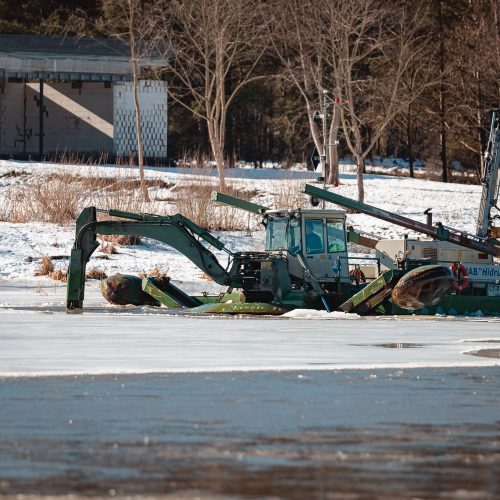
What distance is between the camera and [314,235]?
28984 mm

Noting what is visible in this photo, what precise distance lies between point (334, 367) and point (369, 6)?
41.4 meters

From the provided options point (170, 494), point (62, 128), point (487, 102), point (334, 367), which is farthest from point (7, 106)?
point (170, 494)

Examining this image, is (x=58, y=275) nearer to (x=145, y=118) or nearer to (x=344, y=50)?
(x=344, y=50)

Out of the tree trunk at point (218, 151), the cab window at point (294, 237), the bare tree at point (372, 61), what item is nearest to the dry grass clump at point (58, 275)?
the cab window at point (294, 237)

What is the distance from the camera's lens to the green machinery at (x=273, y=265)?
28.3 metres

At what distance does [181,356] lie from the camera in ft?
61.5

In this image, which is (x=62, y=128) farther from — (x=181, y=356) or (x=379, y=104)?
(x=181, y=356)

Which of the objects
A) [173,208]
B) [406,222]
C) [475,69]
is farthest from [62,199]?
[475,69]

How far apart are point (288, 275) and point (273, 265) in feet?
1.17

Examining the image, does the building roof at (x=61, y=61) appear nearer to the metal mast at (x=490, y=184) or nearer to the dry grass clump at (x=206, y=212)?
the dry grass clump at (x=206, y=212)

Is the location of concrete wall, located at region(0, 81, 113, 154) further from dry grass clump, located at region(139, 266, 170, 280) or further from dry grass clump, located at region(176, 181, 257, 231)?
dry grass clump, located at region(139, 266, 170, 280)

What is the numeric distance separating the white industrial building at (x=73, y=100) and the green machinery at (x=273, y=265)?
32099 millimetres

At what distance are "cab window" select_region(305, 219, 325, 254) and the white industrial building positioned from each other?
3282 centimetres

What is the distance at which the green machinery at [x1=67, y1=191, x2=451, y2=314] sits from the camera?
2833 centimetres
